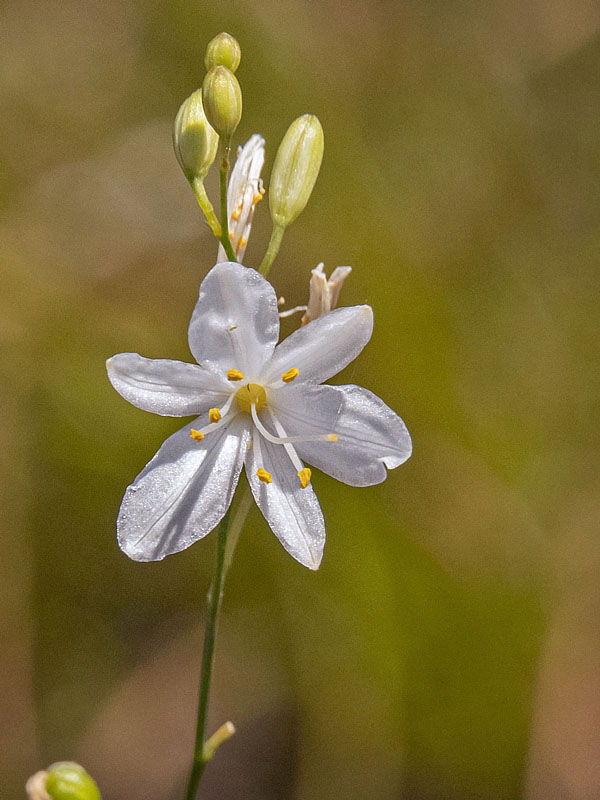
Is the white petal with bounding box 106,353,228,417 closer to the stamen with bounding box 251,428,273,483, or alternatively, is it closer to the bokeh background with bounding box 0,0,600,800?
the stamen with bounding box 251,428,273,483

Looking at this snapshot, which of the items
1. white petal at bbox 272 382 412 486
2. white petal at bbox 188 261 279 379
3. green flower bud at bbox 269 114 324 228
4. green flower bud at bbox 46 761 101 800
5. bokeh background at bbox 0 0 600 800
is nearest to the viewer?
white petal at bbox 188 261 279 379

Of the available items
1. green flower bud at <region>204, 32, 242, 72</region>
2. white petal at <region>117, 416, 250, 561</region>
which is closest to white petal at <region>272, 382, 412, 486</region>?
white petal at <region>117, 416, 250, 561</region>

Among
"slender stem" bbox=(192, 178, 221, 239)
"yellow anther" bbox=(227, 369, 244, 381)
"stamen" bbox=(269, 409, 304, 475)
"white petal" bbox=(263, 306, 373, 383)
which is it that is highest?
"slender stem" bbox=(192, 178, 221, 239)

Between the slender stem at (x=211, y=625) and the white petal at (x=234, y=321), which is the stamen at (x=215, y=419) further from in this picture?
the slender stem at (x=211, y=625)

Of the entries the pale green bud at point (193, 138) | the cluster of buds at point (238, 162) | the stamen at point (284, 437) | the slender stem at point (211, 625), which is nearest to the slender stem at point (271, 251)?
the cluster of buds at point (238, 162)

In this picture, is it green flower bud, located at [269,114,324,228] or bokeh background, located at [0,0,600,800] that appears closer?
green flower bud, located at [269,114,324,228]

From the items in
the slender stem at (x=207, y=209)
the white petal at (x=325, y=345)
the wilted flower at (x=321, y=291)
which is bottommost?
the white petal at (x=325, y=345)

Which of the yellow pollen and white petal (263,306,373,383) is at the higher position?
white petal (263,306,373,383)
